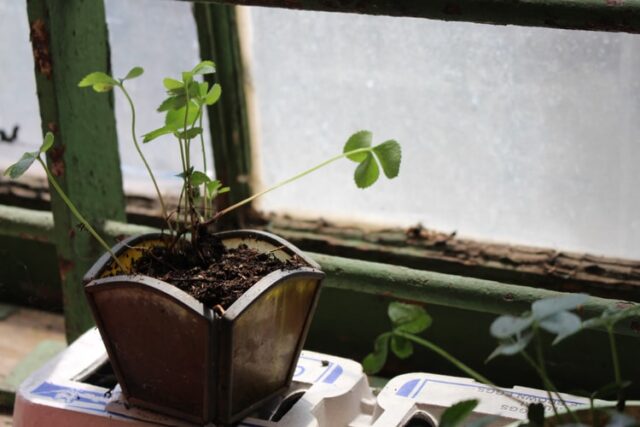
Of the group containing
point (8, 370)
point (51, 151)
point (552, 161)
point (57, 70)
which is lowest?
point (8, 370)

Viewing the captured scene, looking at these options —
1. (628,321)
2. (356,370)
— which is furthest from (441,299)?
(628,321)

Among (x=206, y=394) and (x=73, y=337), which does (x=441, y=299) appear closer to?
(x=206, y=394)

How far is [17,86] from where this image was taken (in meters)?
2.47

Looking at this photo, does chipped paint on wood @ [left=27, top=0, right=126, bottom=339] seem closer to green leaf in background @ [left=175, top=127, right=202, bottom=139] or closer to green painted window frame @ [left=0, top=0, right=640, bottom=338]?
green painted window frame @ [left=0, top=0, right=640, bottom=338]

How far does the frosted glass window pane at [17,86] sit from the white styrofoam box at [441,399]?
128cm

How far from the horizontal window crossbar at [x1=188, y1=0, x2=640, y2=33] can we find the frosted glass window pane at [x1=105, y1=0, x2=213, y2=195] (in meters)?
0.77

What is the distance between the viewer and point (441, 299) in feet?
5.16

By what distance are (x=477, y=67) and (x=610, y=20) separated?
0.66 metres

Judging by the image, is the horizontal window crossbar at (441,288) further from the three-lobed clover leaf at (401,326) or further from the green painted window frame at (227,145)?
the three-lobed clover leaf at (401,326)

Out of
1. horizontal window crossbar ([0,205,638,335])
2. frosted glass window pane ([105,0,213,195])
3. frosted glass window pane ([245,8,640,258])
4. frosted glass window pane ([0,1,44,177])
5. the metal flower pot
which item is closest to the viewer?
the metal flower pot

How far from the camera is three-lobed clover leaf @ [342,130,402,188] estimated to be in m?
1.36

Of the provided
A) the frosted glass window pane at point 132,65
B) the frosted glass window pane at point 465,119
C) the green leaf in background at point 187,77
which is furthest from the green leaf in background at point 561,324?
the frosted glass window pane at point 132,65

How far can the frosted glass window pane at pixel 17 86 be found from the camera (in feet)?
7.84

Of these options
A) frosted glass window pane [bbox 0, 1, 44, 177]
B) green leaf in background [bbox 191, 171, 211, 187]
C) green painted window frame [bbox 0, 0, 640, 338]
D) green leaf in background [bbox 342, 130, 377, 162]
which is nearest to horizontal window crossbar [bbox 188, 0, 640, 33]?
green painted window frame [bbox 0, 0, 640, 338]
